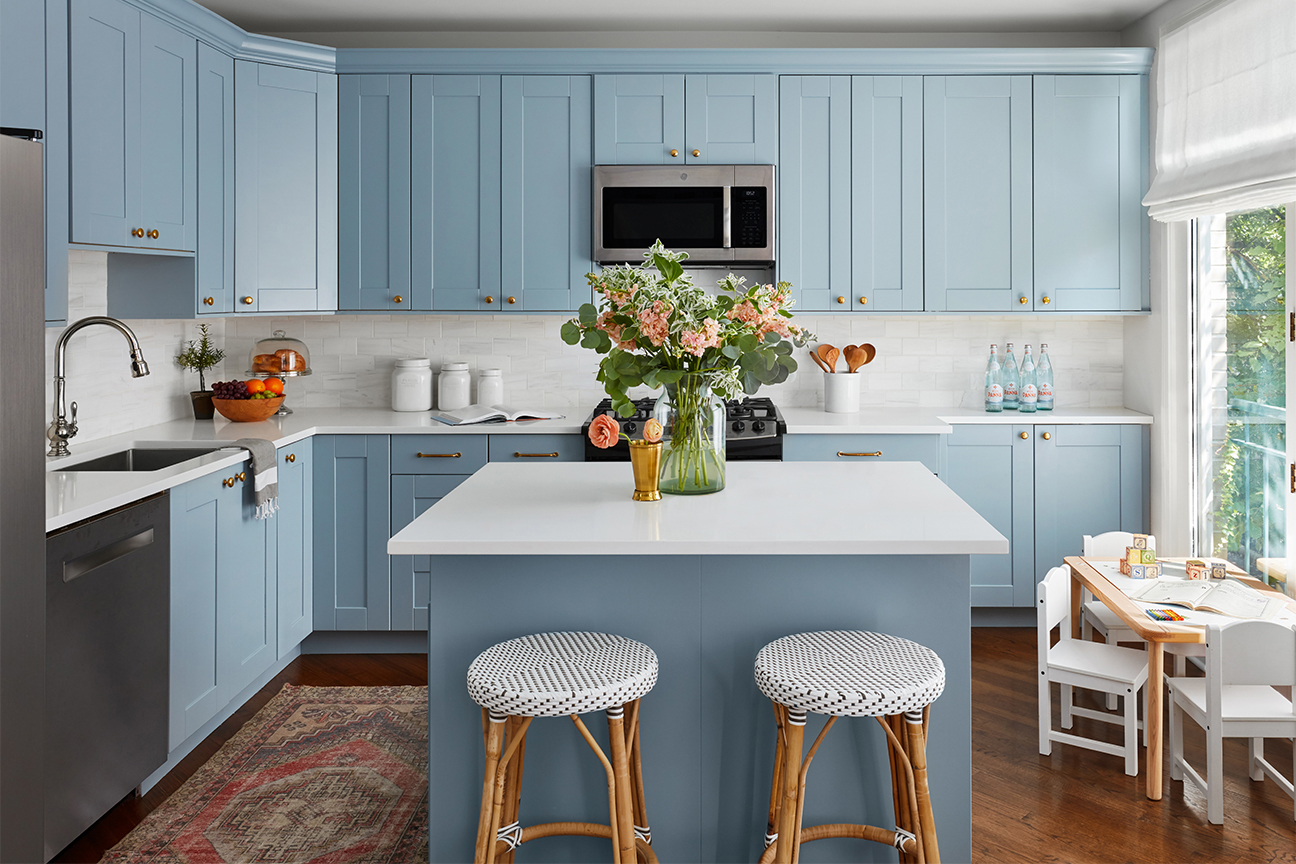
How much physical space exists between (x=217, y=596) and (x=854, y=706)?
2180 mm

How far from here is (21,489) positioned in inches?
45.2

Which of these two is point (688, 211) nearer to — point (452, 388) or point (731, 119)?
point (731, 119)

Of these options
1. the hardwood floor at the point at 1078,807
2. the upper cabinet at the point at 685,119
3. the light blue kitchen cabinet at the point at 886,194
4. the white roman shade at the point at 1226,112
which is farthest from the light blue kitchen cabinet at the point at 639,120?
the hardwood floor at the point at 1078,807

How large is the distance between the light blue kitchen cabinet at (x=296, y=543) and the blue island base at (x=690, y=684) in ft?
5.61

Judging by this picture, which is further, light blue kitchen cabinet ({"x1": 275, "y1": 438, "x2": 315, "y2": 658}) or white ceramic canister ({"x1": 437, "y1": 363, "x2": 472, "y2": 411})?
white ceramic canister ({"x1": 437, "y1": 363, "x2": 472, "y2": 411})

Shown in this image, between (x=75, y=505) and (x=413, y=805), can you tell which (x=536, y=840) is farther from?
(x=75, y=505)

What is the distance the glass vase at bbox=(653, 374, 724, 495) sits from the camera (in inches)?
90.3

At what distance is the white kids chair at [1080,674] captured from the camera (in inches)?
105

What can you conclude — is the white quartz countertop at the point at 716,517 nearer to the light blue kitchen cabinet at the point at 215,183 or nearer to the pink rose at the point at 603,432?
the pink rose at the point at 603,432

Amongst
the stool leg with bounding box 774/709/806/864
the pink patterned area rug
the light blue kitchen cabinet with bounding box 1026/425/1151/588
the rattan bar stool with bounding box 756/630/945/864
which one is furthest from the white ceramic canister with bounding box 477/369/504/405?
the stool leg with bounding box 774/709/806/864

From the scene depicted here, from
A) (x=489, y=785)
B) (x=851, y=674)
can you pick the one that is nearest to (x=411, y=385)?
(x=489, y=785)

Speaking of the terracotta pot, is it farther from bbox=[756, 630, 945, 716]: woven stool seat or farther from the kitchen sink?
bbox=[756, 630, 945, 716]: woven stool seat

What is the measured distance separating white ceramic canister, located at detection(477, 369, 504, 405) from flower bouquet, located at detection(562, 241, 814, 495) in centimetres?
213

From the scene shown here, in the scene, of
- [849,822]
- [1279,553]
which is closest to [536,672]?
[849,822]
